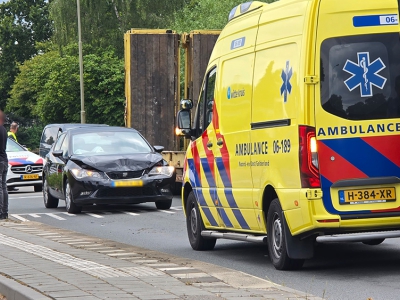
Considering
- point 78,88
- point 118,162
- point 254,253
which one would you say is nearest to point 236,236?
point 254,253

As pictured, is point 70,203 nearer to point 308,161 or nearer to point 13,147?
point 13,147

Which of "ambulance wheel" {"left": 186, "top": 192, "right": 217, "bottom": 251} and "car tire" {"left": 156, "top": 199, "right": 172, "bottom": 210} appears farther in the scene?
"car tire" {"left": 156, "top": 199, "right": 172, "bottom": 210}

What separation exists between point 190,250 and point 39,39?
87021 millimetres

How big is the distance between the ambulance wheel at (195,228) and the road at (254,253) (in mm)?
124

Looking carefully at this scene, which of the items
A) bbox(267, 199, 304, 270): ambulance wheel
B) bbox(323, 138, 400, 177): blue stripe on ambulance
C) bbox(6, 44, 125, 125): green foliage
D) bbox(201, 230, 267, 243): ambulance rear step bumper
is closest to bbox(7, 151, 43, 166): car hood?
bbox(201, 230, 267, 243): ambulance rear step bumper

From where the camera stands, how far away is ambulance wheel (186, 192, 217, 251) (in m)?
12.8

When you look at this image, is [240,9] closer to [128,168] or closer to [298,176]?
[298,176]

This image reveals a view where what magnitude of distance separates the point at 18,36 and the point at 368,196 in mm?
89662

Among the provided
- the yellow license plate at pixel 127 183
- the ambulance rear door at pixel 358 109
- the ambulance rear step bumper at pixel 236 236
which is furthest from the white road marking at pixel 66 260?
the yellow license plate at pixel 127 183

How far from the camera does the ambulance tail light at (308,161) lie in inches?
369

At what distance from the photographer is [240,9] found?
1179 centimetres

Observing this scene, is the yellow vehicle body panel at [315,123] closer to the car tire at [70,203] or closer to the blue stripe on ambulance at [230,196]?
the blue stripe on ambulance at [230,196]

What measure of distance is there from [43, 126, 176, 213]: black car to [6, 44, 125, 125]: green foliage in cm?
3802

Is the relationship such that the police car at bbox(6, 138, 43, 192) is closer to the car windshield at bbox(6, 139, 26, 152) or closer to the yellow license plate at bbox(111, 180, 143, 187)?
the car windshield at bbox(6, 139, 26, 152)
